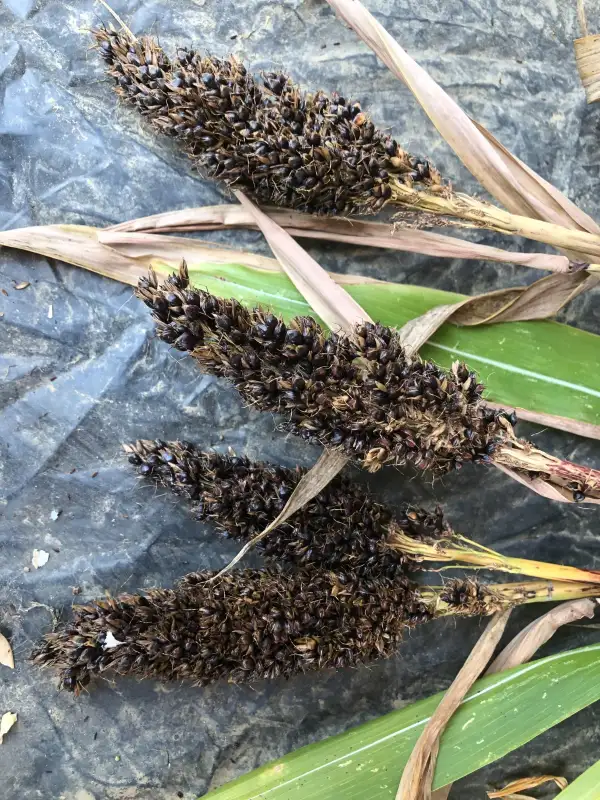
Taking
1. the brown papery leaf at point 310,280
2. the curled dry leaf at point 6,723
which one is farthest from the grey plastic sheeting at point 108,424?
the brown papery leaf at point 310,280

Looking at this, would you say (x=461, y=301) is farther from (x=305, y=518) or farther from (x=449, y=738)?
(x=449, y=738)

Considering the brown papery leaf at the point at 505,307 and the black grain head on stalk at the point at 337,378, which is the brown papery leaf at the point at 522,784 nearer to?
the black grain head on stalk at the point at 337,378

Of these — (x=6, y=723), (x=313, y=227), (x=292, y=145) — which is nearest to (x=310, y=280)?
(x=313, y=227)

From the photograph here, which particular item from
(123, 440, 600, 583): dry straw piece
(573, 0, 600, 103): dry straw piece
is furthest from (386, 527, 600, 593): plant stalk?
(573, 0, 600, 103): dry straw piece

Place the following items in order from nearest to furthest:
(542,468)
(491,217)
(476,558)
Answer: (542,468) < (491,217) < (476,558)

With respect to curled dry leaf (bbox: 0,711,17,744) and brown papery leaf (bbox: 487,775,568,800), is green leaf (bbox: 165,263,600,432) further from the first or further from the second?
curled dry leaf (bbox: 0,711,17,744)
